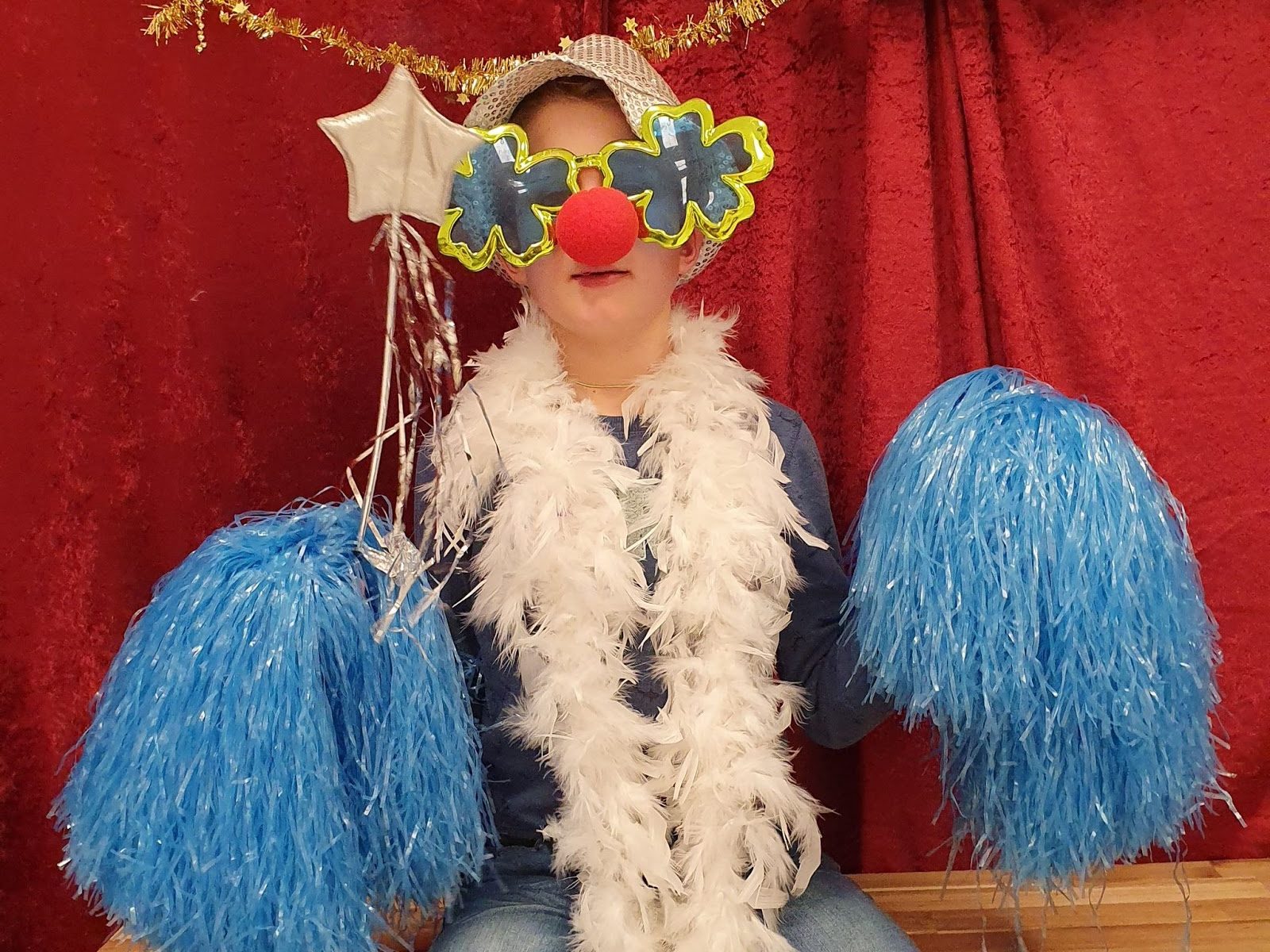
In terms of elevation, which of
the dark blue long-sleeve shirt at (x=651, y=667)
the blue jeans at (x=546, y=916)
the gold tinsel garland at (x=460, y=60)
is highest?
the gold tinsel garland at (x=460, y=60)

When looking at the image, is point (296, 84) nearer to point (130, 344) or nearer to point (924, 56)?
point (130, 344)

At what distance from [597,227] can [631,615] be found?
1.34 ft

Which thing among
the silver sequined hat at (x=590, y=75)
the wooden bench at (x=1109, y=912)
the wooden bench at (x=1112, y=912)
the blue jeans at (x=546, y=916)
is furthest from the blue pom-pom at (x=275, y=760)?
the wooden bench at (x=1112, y=912)

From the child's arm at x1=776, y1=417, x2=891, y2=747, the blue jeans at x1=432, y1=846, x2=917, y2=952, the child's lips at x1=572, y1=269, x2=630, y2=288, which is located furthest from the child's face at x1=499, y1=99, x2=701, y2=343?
the blue jeans at x1=432, y1=846, x2=917, y2=952

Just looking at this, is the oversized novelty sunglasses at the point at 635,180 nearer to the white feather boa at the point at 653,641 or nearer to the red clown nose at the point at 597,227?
the red clown nose at the point at 597,227

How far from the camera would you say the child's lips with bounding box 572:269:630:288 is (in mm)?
1052

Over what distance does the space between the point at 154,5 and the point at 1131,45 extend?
1279 millimetres

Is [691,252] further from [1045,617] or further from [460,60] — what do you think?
[1045,617]

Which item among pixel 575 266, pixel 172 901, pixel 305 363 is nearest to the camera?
pixel 172 901

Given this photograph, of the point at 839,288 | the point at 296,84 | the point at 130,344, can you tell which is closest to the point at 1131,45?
the point at 839,288

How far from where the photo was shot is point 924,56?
4.17ft

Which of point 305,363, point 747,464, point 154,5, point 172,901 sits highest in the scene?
point 154,5

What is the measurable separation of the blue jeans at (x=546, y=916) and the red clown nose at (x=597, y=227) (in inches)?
26.5

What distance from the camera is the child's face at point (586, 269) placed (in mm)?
1055
